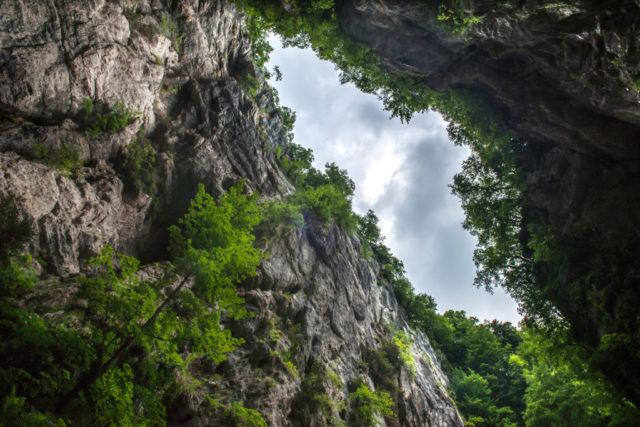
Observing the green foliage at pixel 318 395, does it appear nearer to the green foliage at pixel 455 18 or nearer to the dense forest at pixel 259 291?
the dense forest at pixel 259 291

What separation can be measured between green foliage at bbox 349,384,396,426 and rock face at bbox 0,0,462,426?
45.8 inches

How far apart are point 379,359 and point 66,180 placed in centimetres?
1962

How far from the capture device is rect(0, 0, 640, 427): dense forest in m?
6.77

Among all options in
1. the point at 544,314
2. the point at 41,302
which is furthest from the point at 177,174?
the point at 544,314

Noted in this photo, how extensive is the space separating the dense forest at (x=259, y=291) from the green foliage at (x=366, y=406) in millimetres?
89

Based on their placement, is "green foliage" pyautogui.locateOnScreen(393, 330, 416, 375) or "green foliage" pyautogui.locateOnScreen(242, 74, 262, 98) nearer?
"green foliage" pyautogui.locateOnScreen(393, 330, 416, 375)

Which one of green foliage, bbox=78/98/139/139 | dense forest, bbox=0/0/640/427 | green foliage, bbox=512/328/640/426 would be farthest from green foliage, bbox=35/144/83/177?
green foliage, bbox=512/328/640/426

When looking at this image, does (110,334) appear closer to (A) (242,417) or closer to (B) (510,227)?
(A) (242,417)

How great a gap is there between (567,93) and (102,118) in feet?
62.4

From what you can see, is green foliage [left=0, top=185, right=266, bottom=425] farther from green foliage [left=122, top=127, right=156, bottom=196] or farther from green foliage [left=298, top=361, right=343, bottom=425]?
green foliage [left=298, top=361, right=343, bottom=425]

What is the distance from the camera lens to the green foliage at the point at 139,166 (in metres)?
12.9

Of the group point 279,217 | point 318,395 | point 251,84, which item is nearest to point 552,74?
point 279,217

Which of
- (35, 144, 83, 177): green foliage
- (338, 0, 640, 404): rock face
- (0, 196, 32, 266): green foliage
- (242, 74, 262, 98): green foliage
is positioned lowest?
(0, 196, 32, 266): green foliage

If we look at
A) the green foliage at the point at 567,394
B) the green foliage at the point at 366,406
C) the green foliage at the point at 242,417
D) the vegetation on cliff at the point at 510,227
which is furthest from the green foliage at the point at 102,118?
the green foliage at the point at 567,394
